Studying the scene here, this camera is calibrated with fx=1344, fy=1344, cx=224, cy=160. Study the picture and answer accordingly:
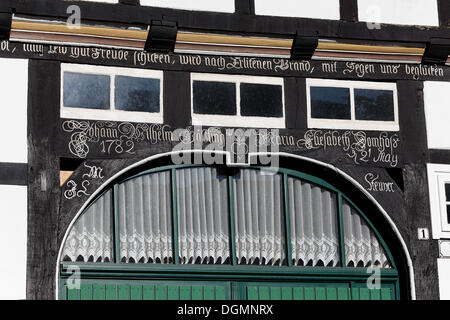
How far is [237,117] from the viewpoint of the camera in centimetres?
1357

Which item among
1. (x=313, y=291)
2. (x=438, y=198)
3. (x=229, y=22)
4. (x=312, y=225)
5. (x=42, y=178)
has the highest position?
(x=229, y=22)

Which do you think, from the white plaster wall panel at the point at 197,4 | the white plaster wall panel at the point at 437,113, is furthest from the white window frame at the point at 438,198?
the white plaster wall panel at the point at 197,4

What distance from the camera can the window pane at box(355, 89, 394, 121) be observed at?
1398 centimetres

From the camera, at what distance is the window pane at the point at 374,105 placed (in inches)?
551

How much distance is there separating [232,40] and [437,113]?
Result: 2357mm

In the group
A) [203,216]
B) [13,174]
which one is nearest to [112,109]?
[13,174]

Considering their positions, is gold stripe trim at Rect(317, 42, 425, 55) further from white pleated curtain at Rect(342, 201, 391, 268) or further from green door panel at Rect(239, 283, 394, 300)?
green door panel at Rect(239, 283, 394, 300)

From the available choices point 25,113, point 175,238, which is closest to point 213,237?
point 175,238

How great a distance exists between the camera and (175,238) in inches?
523

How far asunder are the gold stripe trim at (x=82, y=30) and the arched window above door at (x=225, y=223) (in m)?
1.39

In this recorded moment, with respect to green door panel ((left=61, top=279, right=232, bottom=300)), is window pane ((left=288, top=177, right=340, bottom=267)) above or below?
above

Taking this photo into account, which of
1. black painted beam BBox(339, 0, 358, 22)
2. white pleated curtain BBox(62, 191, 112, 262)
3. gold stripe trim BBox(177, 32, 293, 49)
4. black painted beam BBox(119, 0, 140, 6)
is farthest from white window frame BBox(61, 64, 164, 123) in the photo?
black painted beam BBox(339, 0, 358, 22)

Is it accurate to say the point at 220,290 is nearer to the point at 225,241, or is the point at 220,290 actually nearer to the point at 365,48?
the point at 225,241

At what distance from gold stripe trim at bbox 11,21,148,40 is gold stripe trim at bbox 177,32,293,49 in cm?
43
